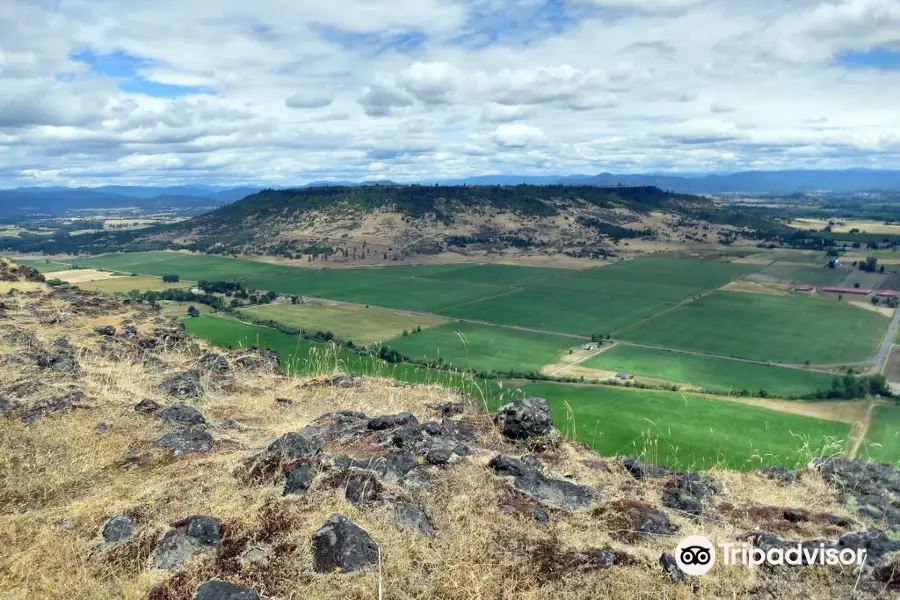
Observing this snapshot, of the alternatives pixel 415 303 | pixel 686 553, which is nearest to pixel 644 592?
pixel 686 553

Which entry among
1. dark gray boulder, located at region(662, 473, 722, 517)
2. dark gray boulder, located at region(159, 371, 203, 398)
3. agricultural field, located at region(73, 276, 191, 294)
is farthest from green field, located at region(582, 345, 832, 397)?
agricultural field, located at region(73, 276, 191, 294)

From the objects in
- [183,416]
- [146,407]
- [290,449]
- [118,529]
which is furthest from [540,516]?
[146,407]

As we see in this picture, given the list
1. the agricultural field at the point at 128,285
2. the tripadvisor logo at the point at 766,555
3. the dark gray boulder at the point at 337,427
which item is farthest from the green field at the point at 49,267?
the tripadvisor logo at the point at 766,555

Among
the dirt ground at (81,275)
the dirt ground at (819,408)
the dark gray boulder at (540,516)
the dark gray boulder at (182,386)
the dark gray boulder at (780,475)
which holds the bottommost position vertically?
the dirt ground at (819,408)

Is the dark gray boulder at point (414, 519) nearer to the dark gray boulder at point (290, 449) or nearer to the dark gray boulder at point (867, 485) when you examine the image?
the dark gray boulder at point (290, 449)

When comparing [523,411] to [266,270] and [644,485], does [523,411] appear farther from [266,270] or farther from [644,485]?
[266,270]

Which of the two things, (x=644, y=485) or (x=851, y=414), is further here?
(x=851, y=414)

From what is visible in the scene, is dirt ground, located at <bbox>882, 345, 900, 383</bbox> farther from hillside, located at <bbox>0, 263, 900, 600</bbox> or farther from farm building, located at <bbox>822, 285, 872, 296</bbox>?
hillside, located at <bbox>0, 263, 900, 600</bbox>

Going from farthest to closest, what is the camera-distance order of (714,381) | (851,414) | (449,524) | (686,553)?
(714,381), (851,414), (449,524), (686,553)
